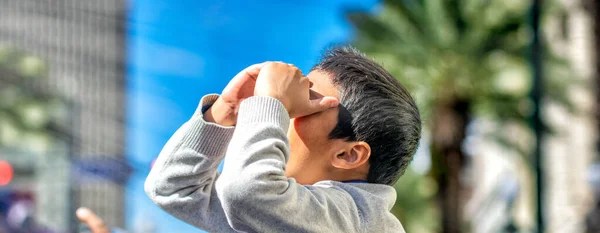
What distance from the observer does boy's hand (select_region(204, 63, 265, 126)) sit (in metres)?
1.79

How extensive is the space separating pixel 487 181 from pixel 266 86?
109 ft

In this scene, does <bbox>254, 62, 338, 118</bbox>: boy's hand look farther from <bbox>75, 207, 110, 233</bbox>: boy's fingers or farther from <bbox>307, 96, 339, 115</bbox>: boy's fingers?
<bbox>75, 207, 110, 233</bbox>: boy's fingers

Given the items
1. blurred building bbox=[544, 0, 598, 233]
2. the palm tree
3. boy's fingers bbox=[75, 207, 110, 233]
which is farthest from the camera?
blurred building bbox=[544, 0, 598, 233]

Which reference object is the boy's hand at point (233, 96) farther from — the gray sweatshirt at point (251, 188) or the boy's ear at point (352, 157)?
the boy's ear at point (352, 157)

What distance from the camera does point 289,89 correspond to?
67.6 inches

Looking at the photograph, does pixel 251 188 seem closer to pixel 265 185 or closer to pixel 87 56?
pixel 265 185

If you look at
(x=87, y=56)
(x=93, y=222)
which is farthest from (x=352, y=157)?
(x=87, y=56)

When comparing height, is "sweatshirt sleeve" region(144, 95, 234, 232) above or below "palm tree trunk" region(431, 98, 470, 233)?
above

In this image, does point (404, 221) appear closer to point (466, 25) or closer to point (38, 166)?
point (466, 25)

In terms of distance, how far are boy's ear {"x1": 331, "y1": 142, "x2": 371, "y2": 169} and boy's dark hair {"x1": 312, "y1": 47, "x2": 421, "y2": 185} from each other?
0.05 feet

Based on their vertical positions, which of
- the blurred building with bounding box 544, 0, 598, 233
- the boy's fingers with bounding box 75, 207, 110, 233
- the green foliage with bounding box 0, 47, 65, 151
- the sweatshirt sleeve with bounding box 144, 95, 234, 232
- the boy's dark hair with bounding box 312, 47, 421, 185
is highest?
the boy's dark hair with bounding box 312, 47, 421, 185

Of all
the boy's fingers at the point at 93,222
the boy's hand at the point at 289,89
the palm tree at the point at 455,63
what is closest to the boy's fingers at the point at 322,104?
the boy's hand at the point at 289,89

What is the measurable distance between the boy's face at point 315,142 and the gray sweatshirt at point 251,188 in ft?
0.11

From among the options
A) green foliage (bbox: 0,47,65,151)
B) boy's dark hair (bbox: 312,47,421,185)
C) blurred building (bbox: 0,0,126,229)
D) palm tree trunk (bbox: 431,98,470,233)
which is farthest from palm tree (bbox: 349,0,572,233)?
blurred building (bbox: 0,0,126,229)
